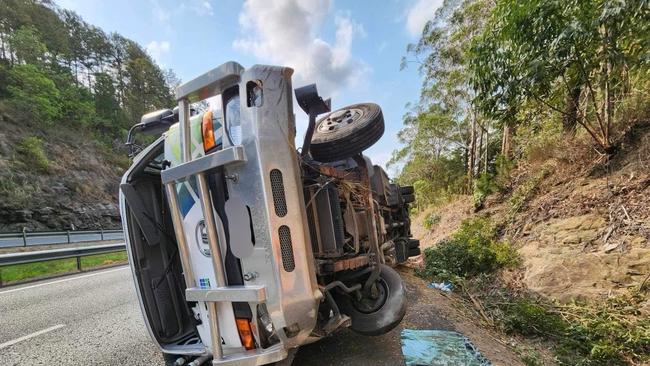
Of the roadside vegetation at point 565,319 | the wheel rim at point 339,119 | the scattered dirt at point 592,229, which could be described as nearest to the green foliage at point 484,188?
the scattered dirt at point 592,229

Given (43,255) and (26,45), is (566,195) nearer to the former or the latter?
(43,255)

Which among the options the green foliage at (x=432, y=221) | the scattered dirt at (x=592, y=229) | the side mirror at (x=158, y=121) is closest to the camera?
the side mirror at (x=158, y=121)

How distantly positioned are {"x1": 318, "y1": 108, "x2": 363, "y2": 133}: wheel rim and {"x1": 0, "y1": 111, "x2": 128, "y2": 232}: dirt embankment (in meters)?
18.2

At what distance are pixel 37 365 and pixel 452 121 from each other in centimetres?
1937

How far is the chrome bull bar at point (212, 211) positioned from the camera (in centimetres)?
181

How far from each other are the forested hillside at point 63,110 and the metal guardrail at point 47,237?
337cm

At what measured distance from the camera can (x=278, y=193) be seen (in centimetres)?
185

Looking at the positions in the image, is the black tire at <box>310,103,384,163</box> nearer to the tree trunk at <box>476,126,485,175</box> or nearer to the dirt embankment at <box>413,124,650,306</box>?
the dirt embankment at <box>413,124,650,306</box>

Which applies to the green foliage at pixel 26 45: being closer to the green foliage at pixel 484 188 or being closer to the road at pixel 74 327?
the road at pixel 74 327

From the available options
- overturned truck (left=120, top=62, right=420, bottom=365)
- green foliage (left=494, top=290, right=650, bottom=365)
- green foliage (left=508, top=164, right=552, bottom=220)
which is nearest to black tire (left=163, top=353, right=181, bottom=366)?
overturned truck (left=120, top=62, right=420, bottom=365)

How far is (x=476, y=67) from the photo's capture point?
5.62 meters

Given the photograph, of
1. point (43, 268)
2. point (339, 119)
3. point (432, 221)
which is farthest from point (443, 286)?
point (43, 268)

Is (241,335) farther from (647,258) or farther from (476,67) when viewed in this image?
(476,67)

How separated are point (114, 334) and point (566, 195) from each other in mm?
7262
